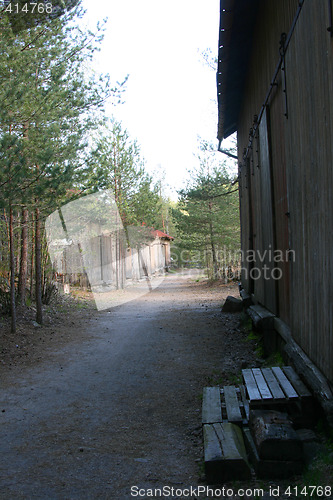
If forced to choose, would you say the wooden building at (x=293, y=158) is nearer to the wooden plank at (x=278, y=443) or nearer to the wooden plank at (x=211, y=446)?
the wooden plank at (x=278, y=443)

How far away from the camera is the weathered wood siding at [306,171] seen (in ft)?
9.88

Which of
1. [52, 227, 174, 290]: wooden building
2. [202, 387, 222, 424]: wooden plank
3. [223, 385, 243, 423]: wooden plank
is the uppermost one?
[52, 227, 174, 290]: wooden building

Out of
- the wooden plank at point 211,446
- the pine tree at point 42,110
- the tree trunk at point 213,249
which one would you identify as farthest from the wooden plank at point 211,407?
the tree trunk at point 213,249

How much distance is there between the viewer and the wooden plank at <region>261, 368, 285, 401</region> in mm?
3381

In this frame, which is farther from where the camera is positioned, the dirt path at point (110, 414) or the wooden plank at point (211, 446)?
the dirt path at point (110, 414)

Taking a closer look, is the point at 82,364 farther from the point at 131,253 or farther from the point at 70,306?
the point at 131,253

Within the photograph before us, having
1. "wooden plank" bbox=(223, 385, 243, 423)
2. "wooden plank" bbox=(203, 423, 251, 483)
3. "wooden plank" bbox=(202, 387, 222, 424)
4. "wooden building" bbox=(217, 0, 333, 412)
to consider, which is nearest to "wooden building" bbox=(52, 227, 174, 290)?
"wooden building" bbox=(217, 0, 333, 412)

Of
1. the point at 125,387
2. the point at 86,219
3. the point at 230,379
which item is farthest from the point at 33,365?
the point at 86,219

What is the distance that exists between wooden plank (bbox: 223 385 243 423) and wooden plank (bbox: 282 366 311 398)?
52 cm

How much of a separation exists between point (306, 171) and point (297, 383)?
5.86 ft

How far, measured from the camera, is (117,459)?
342 centimetres

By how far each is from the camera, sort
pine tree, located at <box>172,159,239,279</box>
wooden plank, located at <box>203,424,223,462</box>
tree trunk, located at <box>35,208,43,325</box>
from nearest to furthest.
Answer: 1. wooden plank, located at <box>203,424,223,462</box>
2. tree trunk, located at <box>35,208,43,325</box>
3. pine tree, located at <box>172,159,239,279</box>

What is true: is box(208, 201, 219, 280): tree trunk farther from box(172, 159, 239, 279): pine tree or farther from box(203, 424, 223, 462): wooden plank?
box(203, 424, 223, 462): wooden plank

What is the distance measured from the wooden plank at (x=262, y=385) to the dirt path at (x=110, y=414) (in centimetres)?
71
